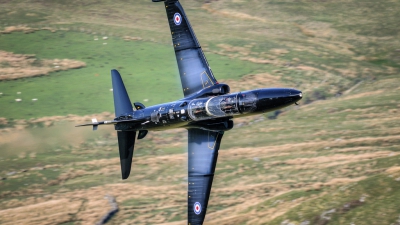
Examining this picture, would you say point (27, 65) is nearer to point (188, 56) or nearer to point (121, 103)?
point (121, 103)

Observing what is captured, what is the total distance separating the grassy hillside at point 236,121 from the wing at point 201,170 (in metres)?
7.39

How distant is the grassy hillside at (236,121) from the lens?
51844mm

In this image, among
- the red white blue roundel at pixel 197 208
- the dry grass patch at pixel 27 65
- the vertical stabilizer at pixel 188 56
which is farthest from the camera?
the dry grass patch at pixel 27 65

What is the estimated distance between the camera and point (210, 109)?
4166 centimetres

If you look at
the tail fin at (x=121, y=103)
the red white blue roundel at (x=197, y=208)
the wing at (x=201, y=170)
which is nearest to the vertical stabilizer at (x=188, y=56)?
the wing at (x=201, y=170)

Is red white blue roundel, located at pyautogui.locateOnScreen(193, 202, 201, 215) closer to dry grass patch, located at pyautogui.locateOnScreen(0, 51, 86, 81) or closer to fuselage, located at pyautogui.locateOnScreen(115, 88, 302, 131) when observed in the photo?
fuselage, located at pyautogui.locateOnScreen(115, 88, 302, 131)

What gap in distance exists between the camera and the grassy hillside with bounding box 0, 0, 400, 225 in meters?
51.8

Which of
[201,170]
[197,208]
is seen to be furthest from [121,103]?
[197,208]

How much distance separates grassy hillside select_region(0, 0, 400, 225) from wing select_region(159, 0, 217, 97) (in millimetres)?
11002

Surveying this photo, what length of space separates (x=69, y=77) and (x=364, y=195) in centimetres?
2878

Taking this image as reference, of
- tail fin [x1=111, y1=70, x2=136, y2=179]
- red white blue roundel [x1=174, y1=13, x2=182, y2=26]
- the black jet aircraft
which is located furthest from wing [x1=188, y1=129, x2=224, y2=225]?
red white blue roundel [x1=174, y1=13, x2=182, y2=26]

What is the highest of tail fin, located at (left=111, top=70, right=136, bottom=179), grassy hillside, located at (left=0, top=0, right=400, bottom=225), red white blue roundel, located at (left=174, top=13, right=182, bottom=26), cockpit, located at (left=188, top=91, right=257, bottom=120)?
red white blue roundel, located at (left=174, top=13, right=182, bottom=26)

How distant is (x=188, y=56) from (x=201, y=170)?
7.41 meters

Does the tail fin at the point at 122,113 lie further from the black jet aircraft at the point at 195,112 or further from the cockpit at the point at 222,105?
the cockpit at the point at 222,105
